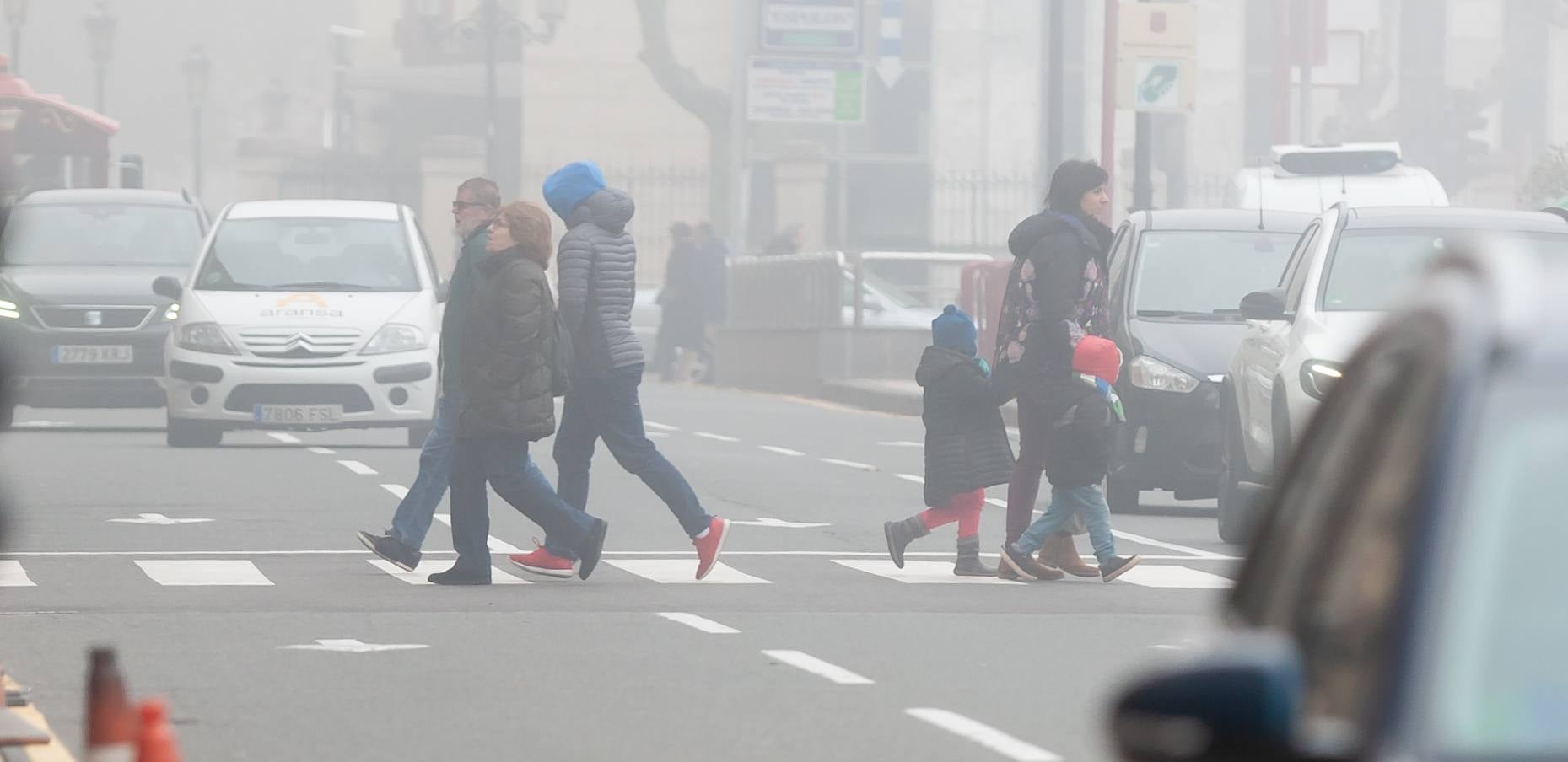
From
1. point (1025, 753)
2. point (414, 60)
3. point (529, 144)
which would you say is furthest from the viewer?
point (414, 60)

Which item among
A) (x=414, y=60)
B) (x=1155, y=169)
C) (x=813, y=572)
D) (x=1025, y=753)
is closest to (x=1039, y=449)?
(x=813, y=572)

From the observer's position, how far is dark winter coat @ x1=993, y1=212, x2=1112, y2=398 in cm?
1253

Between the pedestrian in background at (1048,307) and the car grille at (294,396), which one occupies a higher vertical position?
the pedestrian in background at (1048,307)

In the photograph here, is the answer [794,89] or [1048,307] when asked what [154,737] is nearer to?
[1048,307]

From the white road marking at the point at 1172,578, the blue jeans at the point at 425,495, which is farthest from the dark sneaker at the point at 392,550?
the white road marking at the point at 1172,578

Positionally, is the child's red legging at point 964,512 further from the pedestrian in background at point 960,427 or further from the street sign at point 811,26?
the street sign at point 811,26

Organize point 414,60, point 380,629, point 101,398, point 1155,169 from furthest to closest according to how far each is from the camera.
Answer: point 414,60
point 1155,169
point 101,398
point 380,629

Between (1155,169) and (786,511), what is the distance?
124 feet

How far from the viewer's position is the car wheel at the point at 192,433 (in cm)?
2142

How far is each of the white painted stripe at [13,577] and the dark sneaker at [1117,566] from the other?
406 cm

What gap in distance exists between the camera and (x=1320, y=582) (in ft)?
10.1

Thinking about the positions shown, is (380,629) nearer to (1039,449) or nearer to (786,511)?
(1039,449)

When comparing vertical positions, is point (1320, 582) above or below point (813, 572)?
above

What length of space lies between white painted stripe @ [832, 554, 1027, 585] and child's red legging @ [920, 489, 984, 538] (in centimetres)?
20
